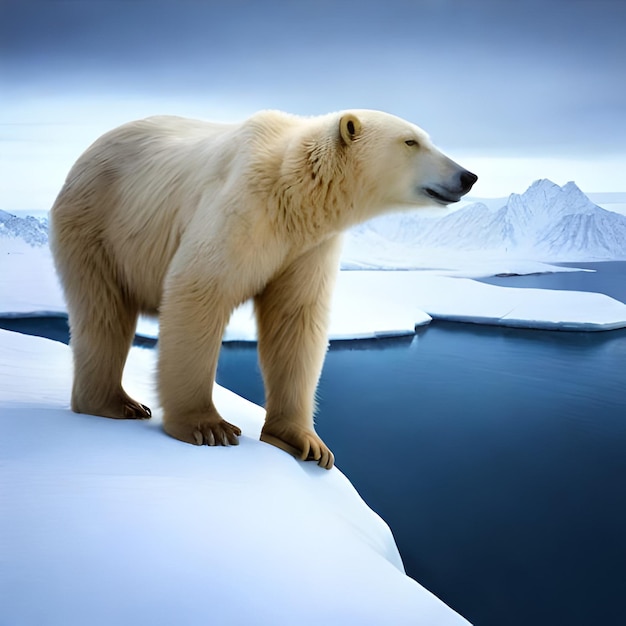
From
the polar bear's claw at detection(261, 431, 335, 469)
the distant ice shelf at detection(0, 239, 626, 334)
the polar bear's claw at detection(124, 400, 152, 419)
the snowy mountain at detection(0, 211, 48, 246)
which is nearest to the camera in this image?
the polar bear's claw at detection(261, 431, 335, 469)

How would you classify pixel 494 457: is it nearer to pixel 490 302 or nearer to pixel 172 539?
pixel 172 539

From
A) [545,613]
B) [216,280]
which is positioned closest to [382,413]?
[545,613]

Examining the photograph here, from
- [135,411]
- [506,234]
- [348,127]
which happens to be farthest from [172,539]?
[506,234]

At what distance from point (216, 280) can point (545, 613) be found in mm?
1950

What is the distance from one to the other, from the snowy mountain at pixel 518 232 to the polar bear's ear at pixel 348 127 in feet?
19.0

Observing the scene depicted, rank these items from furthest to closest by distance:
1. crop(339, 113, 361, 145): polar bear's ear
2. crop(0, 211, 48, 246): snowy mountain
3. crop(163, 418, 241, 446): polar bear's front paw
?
crop(0, 211, 48, 246): snowy mountain, crop(163, 418, 241, 446): polar bear's front paw, crop(339, 113, 361, 145): polar bear's ear

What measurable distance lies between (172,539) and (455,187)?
3.76ft

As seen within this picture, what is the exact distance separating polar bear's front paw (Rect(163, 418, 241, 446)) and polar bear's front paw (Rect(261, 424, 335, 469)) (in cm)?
21

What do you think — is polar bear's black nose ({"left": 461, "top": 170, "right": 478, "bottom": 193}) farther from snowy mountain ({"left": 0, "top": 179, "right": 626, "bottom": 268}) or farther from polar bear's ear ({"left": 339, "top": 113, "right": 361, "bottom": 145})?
snowy mountain ({"left": 0, "top": 179, "right": 626, "bottom": 268})

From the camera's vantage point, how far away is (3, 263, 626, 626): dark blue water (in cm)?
300

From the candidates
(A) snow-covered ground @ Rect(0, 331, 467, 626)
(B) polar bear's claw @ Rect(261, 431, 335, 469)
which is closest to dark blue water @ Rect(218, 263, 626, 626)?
(B) polar bear's claw @ Rect(261, 431, 335, 469)

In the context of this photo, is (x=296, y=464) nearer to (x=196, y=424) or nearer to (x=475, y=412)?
(x=196, y=424)

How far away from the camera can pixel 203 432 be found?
6.64 ft

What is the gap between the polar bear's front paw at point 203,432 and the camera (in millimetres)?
2010
